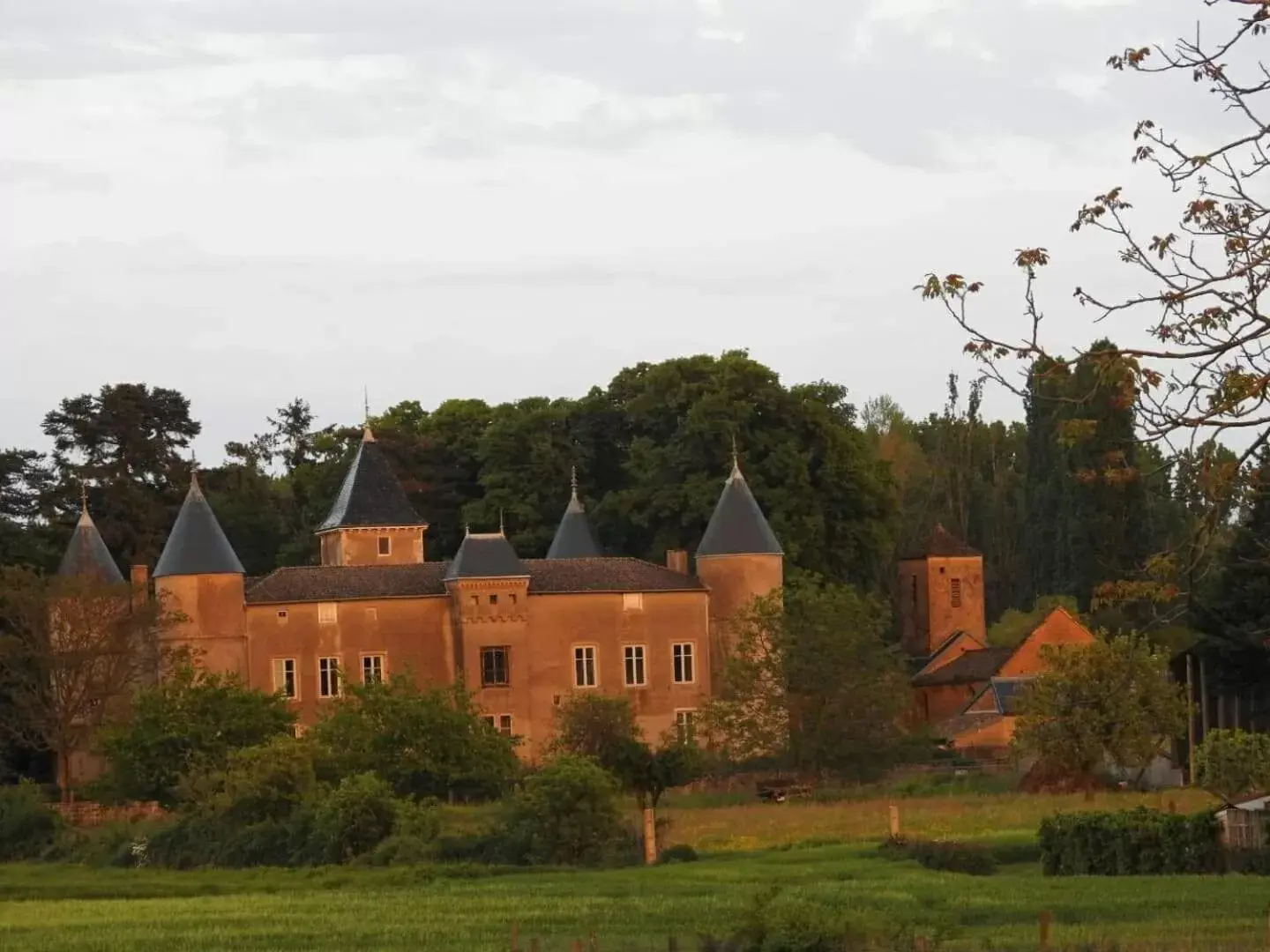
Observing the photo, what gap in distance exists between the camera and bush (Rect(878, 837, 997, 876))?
3262cm

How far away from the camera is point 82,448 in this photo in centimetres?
7169

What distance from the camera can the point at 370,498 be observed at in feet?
211

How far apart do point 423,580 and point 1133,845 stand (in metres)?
31.7

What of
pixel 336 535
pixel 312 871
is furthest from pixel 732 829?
pixel 336 535

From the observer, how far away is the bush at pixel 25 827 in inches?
1799

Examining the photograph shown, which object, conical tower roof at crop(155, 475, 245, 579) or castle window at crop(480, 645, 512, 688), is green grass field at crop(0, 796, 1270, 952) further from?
castle window at crop(480, 645, 512, 688)

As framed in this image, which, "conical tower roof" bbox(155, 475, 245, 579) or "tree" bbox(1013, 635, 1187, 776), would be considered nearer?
"tree" bbox(1013, 635, 1187, 776)

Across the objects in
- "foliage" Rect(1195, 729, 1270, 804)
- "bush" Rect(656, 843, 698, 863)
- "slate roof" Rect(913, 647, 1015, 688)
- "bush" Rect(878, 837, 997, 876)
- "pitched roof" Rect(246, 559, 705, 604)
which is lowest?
"bush" Rect(656, 843, 698, 863)

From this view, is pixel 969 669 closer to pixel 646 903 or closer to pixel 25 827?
pixel 25 827

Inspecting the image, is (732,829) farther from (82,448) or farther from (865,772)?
(82,448)

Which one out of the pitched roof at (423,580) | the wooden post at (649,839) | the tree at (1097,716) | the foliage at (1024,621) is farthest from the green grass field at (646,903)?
the foliage at (1024,621)

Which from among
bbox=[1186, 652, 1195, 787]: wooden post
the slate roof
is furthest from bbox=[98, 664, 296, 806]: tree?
the slate roof

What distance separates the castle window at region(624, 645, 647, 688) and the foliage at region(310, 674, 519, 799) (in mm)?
12572

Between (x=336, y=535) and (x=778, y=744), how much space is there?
48.9 feet
